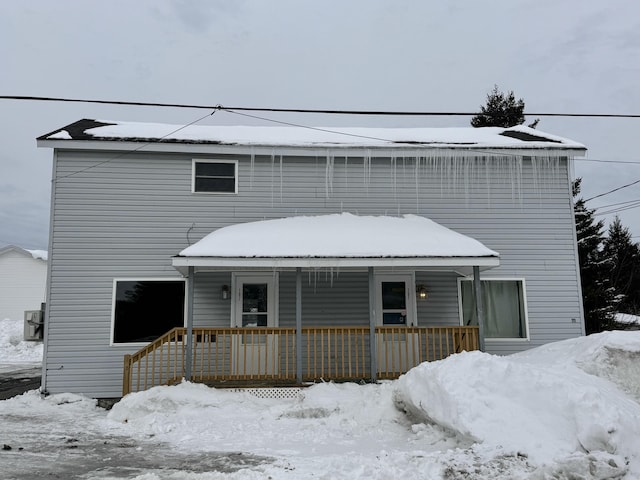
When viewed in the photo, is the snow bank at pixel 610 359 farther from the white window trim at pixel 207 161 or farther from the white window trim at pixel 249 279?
the white window trim at pixel 207 161

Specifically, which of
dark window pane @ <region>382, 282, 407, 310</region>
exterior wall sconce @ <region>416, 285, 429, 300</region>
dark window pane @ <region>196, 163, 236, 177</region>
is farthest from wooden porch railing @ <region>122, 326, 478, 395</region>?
dark window pane @ <region>196, 163, 236, 177</region>

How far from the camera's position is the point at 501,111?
26016 mm

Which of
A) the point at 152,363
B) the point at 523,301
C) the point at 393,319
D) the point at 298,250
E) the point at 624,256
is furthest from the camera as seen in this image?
the point at 624,256

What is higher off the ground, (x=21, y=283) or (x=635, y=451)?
(x=21, y=283)

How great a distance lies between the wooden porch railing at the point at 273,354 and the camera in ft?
29.0

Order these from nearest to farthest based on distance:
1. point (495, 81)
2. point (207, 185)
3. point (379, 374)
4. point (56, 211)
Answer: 1. point (379, 374)
2. point (56, 211)
3. point (207, 185)
4. point (495, 81)

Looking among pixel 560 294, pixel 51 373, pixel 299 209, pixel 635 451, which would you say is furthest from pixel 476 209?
pixel 51 373

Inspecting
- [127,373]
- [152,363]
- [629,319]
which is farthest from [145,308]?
[629,319]

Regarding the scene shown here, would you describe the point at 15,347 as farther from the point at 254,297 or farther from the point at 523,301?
the point at 523,301

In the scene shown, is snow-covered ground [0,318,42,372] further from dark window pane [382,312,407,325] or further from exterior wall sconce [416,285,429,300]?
exterior wall sconce [416,285,429,300]

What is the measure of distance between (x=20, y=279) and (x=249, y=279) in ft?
80.5

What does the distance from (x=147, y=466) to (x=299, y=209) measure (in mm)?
6380

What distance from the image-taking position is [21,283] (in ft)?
95.6

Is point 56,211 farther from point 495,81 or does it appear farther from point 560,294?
point 495,81
